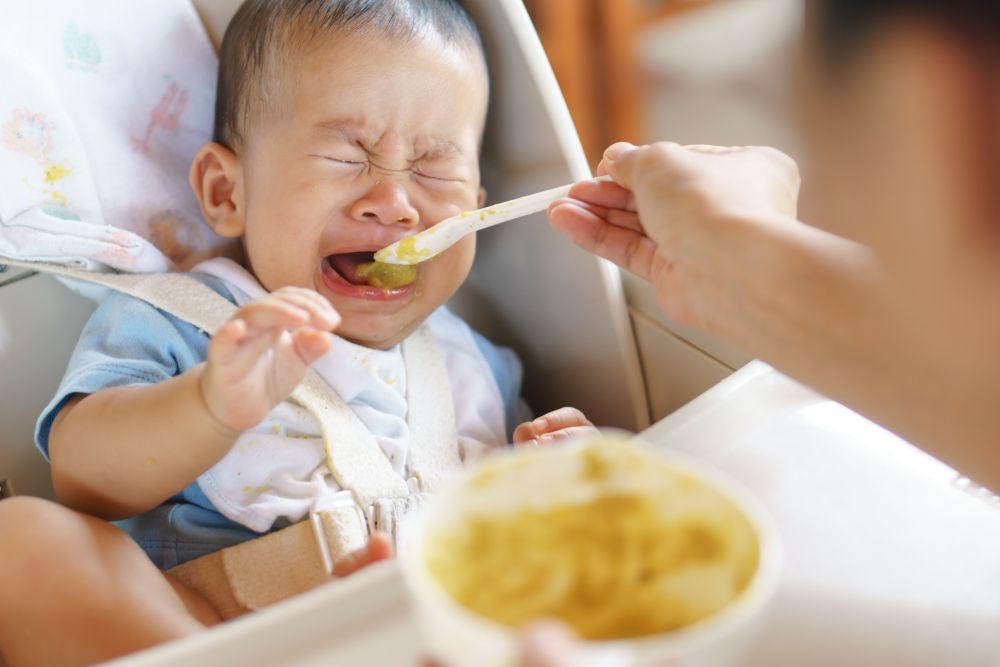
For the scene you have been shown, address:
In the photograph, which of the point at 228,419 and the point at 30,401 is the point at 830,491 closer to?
the point at 228,419

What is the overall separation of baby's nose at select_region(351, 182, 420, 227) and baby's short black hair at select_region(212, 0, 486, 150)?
0.51 ft

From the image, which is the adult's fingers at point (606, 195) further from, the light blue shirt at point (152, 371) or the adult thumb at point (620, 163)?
the light blue shirt at point (152, 371)

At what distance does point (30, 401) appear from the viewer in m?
0.89

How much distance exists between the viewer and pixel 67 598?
640 millimetres

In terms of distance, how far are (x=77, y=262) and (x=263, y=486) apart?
30 centimetres

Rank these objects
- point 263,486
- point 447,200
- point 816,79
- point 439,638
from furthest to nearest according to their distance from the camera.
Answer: point 816,79 → point 447,200 → point 263,486 → point 439,638

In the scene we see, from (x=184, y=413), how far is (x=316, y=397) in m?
0.18

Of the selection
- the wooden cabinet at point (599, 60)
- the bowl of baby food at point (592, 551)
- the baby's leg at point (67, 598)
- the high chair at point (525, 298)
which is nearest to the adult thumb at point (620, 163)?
the high chair at point (525, 298)

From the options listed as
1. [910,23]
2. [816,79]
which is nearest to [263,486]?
[910,23]

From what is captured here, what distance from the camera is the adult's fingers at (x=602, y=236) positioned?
0.80 metres

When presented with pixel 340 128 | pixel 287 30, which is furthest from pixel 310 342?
pixel 287 30

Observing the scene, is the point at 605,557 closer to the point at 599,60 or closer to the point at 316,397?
the point at 316,397

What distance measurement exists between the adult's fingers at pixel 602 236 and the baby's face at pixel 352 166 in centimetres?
17

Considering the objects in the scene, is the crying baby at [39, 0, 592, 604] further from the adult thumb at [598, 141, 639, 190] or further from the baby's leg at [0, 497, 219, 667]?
the adult thumb at [598, 141, 639, 190]
